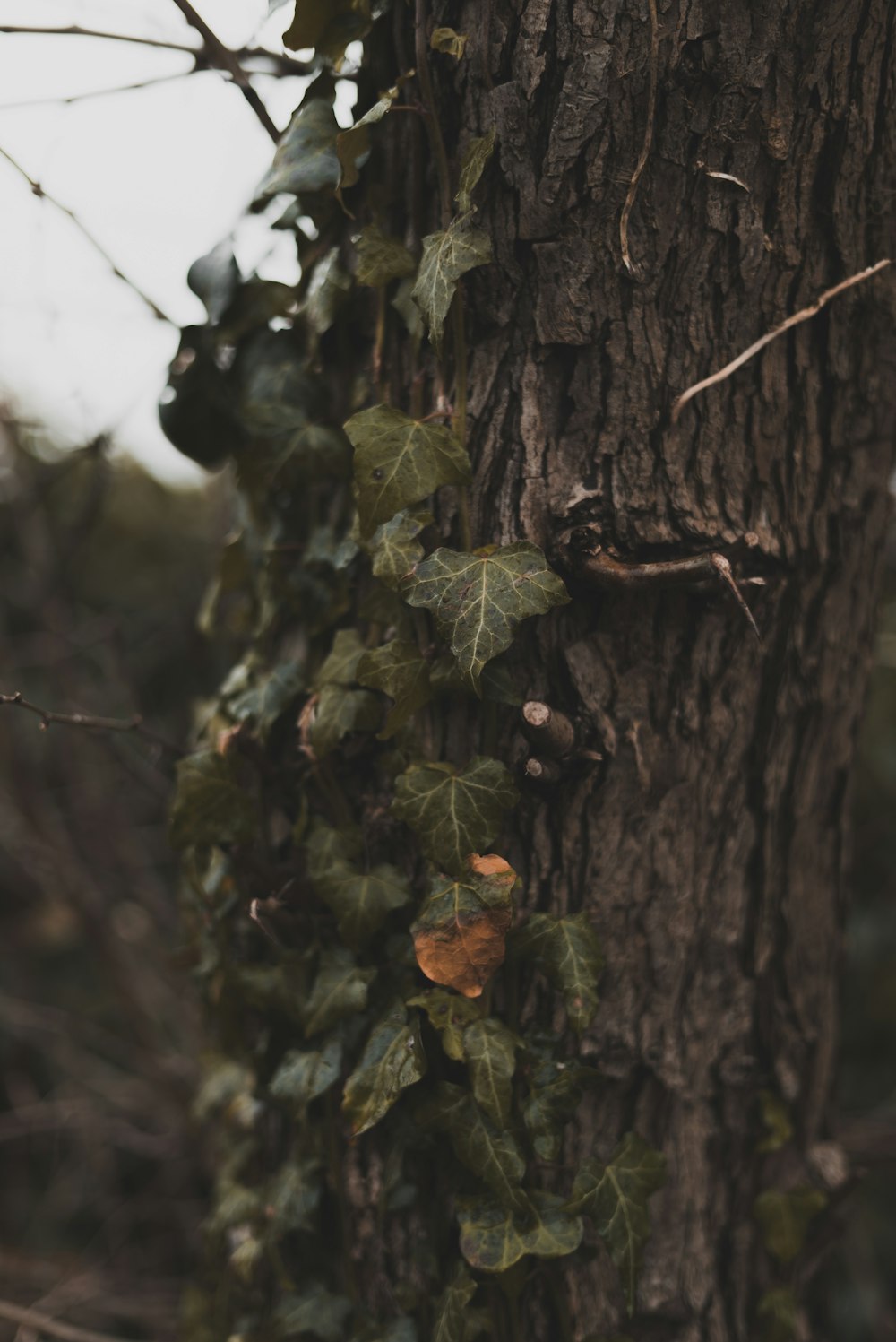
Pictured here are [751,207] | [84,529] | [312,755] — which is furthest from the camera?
[84,529]

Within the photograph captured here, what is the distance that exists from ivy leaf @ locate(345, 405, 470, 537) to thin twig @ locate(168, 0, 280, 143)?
474mm

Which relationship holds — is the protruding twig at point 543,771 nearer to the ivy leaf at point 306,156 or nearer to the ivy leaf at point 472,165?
the ivy leaf at point 472,165

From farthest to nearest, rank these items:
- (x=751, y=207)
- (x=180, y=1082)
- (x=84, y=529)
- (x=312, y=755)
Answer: (x=180, y=1082) → (x=84, y=529) → (x=312, y=755) → (x=751, y=207)

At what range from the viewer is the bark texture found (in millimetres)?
768

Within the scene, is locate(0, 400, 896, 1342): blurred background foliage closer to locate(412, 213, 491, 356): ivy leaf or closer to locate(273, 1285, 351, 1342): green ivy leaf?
locate(273, 1285, 351, 1342): green ivy leaf

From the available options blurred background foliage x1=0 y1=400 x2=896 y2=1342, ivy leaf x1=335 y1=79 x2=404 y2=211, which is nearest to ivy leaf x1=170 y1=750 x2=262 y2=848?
ivy leaf x1=335 y1=79 x2=404 y2=211

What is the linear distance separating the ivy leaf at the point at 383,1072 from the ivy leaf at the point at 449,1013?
3cm

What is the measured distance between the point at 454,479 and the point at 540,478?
0.28ft

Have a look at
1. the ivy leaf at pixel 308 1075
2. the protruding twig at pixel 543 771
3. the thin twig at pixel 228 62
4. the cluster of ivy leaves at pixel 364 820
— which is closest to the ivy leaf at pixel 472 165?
the cluster of ivy leaves at pixel 364 820

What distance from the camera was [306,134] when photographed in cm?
90

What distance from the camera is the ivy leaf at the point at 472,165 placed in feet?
2.47

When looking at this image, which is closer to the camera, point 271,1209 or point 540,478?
point 540,478

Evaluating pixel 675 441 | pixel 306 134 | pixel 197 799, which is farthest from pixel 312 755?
pixel 306 134

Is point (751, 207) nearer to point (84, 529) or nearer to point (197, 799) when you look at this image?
point (197, 799)
